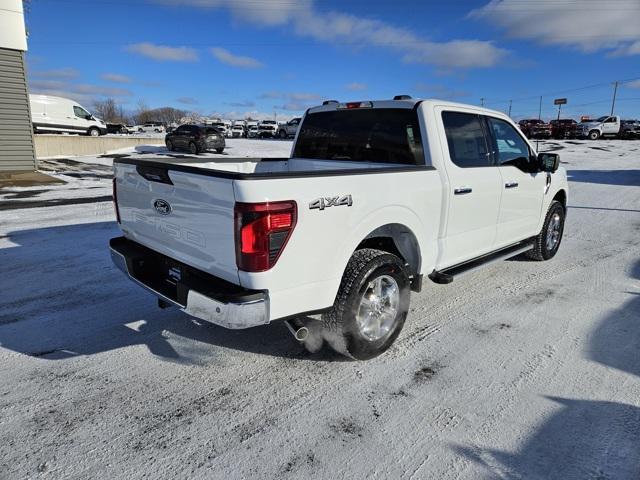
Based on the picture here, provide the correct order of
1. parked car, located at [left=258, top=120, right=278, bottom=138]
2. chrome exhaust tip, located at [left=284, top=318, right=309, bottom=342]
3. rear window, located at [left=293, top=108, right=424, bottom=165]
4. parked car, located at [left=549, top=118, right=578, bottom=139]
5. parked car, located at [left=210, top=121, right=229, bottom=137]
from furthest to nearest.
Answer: parked car, located at [left=258, top=120, right=278, bottom=138], parked car, located at [left=549, top=118, right=578, bottom=139], parked car, located at [left=210, top=121, right=229, bottom=137], rear window, located at [left=293, top=108, right=424, bottom=165], chrome exhaust tip, located at [left=284, top=318, right=309, bottom=342]

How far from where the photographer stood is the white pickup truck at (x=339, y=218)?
2.65 metres

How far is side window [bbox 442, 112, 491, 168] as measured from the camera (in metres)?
4.05

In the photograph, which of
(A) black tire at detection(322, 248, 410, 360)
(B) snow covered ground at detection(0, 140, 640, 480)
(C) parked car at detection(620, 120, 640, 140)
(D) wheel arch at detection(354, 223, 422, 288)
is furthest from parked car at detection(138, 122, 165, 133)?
(A) black tire at detection(322, 248, 410, 360)

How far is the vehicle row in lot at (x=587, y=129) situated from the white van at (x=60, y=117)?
33516 millimetres

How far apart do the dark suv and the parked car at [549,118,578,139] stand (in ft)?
106

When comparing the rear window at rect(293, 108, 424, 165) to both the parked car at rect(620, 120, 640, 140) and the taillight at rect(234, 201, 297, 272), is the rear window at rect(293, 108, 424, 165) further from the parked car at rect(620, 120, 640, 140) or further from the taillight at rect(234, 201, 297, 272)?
the parked car at rect(620, 120, 640, 140)

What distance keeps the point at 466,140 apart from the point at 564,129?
144 feet

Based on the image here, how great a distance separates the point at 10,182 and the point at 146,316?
449 inches

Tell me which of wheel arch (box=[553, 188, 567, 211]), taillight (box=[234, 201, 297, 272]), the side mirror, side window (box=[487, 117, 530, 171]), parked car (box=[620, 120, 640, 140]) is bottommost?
wheel arch (box=[553, 188, 567, 211])

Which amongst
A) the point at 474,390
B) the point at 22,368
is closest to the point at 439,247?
the point at 474,390

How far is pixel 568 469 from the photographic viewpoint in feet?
7.62

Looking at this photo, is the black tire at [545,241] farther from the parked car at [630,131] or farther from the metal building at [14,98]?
the parked car at [630,131]

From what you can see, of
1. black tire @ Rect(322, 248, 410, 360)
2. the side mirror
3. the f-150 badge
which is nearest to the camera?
the f-150 badge

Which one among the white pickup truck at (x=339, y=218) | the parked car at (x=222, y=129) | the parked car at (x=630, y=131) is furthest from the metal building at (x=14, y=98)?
the parked car at (x=630, y=131)
